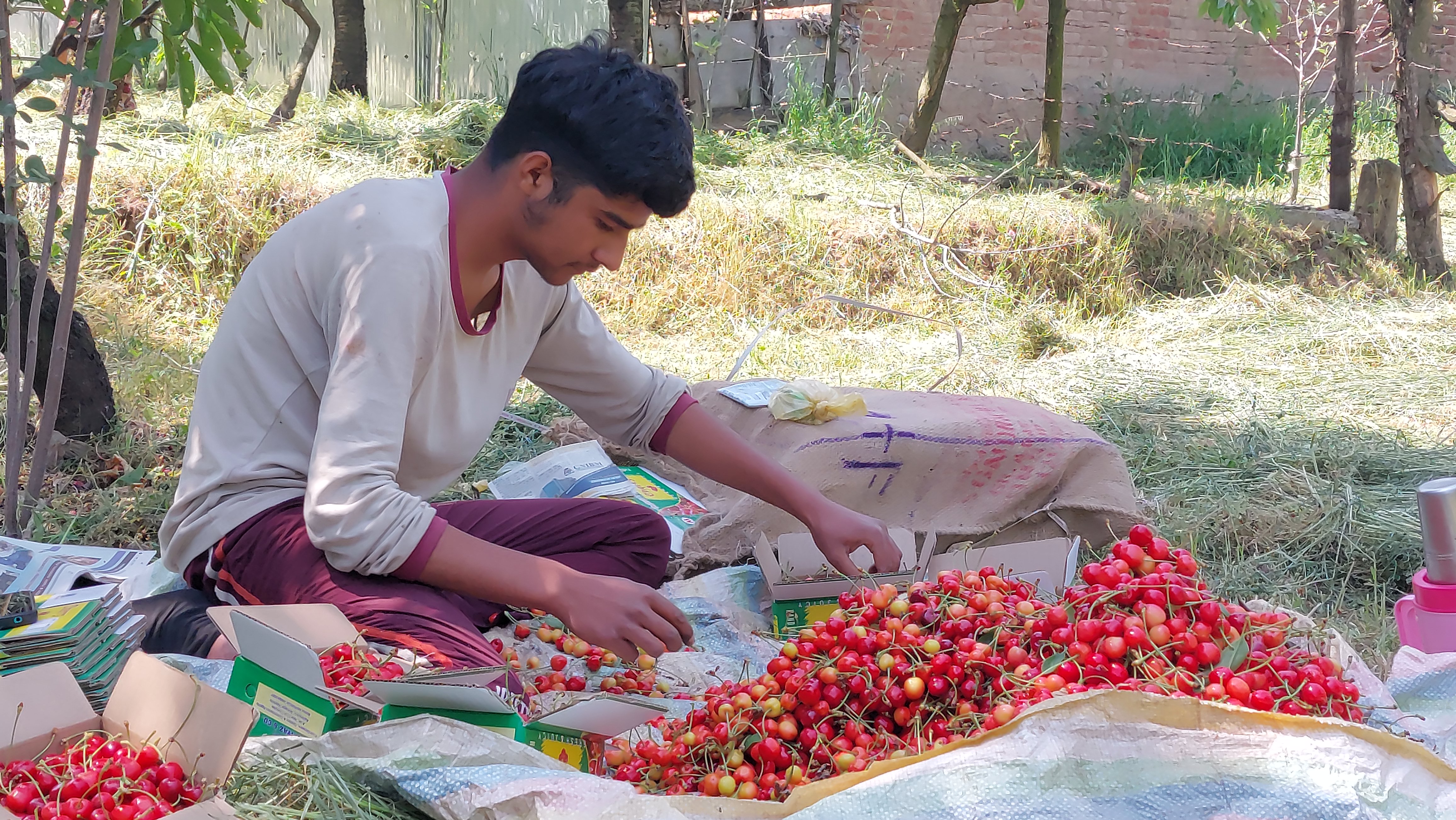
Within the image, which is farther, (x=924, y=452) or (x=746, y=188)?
(x=746, y=188)

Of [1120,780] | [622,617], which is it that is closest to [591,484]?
[622,617]

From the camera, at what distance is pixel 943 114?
8.74m

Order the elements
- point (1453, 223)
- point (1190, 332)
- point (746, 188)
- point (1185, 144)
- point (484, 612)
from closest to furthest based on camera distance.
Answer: point (484, 612), point (1190, 332), point (746, 188), point (1453, 223), point (1185, 144)

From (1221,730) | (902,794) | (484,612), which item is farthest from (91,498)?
(1221,730)

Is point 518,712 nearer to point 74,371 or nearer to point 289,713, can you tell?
point 289,713

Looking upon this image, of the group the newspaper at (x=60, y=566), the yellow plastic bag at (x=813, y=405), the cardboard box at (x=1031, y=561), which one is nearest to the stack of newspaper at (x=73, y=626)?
the newspaper at (x=60, y=566)

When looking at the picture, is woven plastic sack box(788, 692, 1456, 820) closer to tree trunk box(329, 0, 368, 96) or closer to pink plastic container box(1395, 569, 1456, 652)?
pink plastic container box(1395, 569, 1456, 652)

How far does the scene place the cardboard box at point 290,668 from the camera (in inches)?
58.2

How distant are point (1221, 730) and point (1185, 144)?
318 inches

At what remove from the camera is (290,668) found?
1.50 m

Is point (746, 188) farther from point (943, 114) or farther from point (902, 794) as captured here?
point (902, 794)

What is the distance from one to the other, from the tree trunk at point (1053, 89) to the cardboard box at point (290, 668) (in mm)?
6433

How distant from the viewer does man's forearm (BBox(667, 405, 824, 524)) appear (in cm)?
229

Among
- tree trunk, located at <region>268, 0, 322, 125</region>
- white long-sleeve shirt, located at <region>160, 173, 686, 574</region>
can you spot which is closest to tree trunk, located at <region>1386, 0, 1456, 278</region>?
white long-sleeve shirt, located at <region>160, 173, 686, 574</region>
